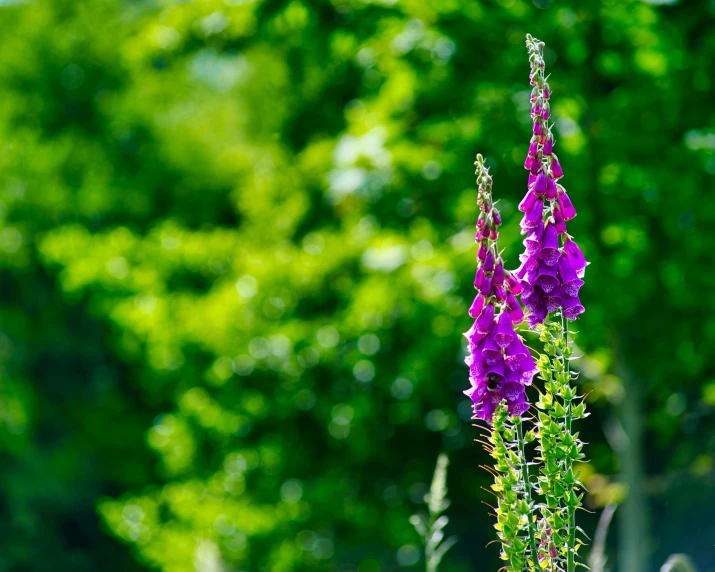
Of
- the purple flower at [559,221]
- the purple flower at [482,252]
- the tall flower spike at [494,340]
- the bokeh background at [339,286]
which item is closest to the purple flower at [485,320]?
the tall flower spike at [494,340]

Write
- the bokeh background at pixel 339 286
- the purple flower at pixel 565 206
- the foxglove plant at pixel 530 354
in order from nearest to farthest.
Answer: the foxglove plant at pixel 530 354 < the purple flower at pixel 565 206 < the bokeh background at pixel 339 286

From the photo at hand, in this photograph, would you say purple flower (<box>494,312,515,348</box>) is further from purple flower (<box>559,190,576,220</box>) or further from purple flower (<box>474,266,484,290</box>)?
purple flower (<box>559,190,576,220</box>)

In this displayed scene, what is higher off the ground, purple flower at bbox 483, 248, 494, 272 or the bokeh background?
purple flower at bbox 483, 248, 494, 272

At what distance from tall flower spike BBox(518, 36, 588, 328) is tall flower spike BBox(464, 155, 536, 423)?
0.05 meters

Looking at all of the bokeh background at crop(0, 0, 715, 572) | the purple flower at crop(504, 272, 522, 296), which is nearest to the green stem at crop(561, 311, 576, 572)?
the purple flower at crop(504, 272, 522, 296)

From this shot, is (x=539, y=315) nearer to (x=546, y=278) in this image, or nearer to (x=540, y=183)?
(x=546, y=278)

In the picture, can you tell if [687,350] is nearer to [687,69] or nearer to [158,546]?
[687,69]

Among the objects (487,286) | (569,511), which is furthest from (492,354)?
(569,511)

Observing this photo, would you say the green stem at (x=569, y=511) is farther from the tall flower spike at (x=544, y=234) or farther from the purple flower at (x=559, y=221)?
the purple flower at (x=559, y=221)

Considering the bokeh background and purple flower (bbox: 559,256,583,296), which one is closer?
purple flower (bbox: 559,256,583,296)

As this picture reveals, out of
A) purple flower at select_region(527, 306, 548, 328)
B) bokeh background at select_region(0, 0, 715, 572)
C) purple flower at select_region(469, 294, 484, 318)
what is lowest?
bokeh background at select_region(0, 0, 715, 572)

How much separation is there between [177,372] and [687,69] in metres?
6.40

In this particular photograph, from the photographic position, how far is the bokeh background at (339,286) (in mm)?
5207

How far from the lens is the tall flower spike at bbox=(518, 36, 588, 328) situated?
1.74m
